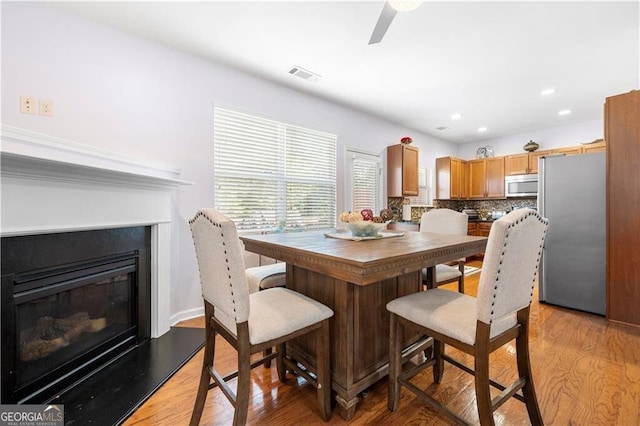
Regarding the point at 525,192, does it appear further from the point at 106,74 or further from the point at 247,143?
the point at 106,74

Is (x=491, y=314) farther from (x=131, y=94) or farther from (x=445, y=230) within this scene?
(x=131, y=94)

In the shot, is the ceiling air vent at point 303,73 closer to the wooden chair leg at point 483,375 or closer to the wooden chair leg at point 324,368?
the wooden chair leg at point 324,368

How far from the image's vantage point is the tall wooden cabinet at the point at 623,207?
2.46 metres

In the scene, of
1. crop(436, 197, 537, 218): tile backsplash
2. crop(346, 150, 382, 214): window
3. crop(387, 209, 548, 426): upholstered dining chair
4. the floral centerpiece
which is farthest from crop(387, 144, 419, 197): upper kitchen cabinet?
crop(387, 209, 548, 426): upholstered dining chair

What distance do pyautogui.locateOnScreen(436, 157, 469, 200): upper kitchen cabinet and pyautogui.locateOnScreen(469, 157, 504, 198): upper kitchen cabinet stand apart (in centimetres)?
13

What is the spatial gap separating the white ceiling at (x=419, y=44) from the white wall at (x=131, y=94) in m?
0.16

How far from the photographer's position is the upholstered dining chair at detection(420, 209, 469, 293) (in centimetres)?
202

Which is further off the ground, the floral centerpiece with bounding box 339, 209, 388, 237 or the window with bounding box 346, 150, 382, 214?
the window with bounding box 346, 150, 382, 214

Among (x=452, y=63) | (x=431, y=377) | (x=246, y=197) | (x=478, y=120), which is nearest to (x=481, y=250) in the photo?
(x=431, y=377)

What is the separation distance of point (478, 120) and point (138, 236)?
5295mm

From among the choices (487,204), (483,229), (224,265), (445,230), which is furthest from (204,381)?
(487,204)

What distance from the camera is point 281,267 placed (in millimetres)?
2240

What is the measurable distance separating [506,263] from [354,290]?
696mm

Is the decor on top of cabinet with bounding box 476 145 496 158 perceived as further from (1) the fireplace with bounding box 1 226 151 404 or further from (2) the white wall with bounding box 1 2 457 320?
(1) the fireplace with bounding box 1 226 151 404
